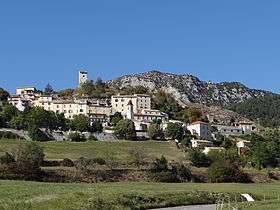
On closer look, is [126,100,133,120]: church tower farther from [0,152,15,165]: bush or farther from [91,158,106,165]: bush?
[0,152,15,165]: bush

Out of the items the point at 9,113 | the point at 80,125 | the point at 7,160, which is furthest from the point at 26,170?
the point at 9,113

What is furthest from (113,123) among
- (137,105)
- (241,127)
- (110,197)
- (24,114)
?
(110,197)

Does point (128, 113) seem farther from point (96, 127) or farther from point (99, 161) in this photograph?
point (99, 161)

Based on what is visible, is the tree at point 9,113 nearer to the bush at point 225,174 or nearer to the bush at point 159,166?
the bush at point 159,166

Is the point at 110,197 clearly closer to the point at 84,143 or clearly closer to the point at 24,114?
the point at 84,143

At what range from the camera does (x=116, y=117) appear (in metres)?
130

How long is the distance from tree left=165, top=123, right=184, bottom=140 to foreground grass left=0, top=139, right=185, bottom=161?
4.97 metres

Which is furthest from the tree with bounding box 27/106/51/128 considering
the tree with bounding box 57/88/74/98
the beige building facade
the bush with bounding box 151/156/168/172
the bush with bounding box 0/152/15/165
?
the tree with bounding box 57/88/74/98

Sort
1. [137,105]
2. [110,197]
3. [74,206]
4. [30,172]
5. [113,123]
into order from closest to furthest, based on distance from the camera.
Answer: [74,206] < [110,197] < [30,172] < [113,123] < [137,105]

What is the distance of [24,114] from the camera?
11725 centimetres

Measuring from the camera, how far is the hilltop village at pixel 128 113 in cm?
12703

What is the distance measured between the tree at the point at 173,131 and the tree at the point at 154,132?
5.21 ft

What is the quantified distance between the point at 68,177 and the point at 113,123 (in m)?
62.3

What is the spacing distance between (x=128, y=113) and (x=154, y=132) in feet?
57.2
